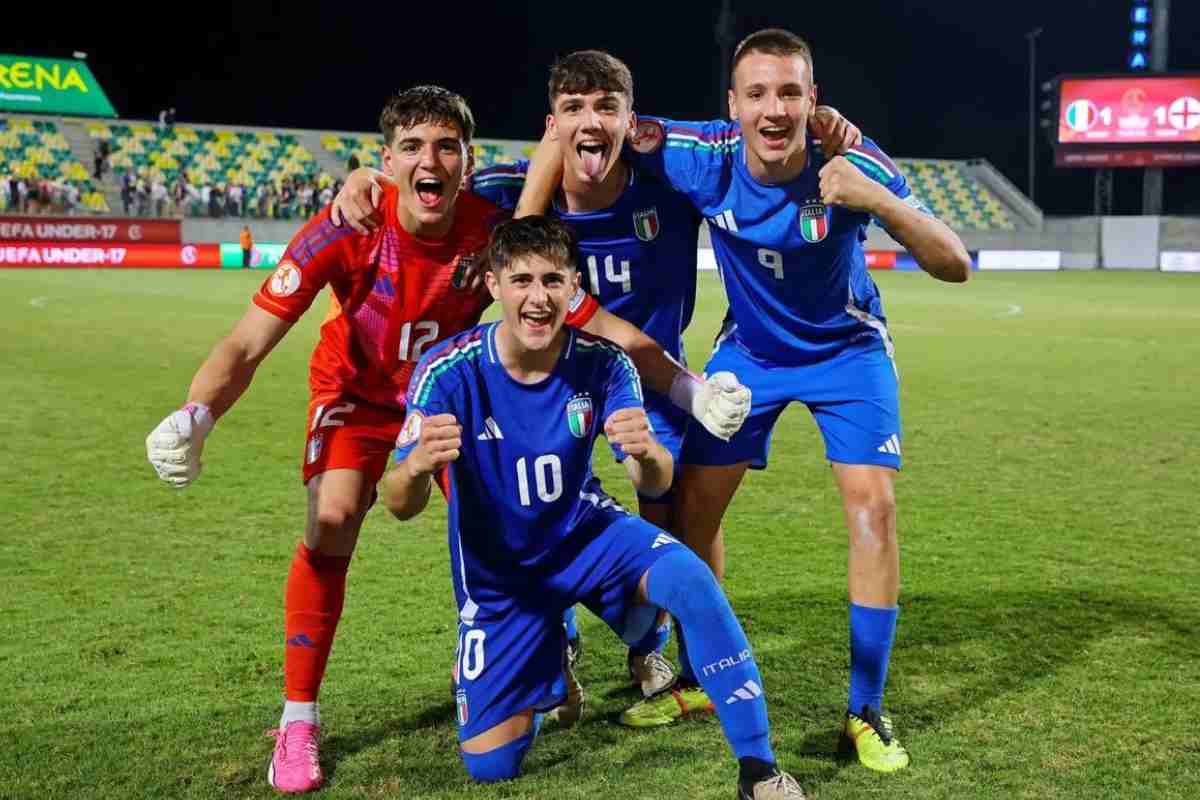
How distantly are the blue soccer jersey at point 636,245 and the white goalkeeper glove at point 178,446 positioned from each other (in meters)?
1.35

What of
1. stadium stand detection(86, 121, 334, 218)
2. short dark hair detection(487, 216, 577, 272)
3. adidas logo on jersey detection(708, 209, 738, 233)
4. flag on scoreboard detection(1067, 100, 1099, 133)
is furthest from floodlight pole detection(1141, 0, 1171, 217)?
short dark hair detection(487, 216, 577, 272)

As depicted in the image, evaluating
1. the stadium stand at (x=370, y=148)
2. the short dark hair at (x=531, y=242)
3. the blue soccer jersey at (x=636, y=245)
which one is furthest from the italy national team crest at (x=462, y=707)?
the stadium stand at (x=370, y=148)

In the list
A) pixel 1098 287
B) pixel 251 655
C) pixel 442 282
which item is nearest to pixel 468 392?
pixel 442 282

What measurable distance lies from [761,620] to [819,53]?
55.9 meters

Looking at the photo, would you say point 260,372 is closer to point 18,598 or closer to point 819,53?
point 18,598

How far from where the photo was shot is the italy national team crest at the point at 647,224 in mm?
4184

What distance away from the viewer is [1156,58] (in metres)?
41.1

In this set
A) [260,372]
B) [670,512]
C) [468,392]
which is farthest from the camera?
[260,372]

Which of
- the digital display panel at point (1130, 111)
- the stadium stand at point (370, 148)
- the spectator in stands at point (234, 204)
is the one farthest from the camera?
the stadium stand at point (370, 148)

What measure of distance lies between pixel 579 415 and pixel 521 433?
0.56 ft

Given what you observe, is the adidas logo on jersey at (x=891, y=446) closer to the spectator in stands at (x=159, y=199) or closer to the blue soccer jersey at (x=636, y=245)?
the blue soccer jersey at (x=636, y=245)

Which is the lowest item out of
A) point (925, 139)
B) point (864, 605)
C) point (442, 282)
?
point (864, 605)

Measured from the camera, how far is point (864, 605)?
3803 mm

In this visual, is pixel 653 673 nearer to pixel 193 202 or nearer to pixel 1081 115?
pixel 193 202
